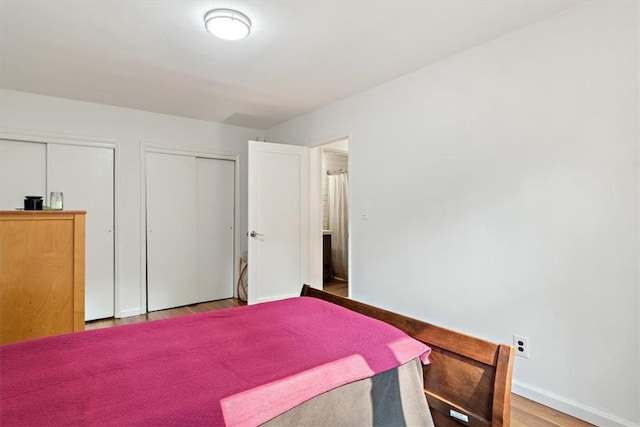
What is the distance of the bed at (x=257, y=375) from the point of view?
0.96 m

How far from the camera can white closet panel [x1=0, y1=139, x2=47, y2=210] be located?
3.26 m

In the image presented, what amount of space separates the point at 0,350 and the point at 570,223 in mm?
2801

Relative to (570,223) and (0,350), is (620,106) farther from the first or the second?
(0,350)

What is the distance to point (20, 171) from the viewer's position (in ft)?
11.0

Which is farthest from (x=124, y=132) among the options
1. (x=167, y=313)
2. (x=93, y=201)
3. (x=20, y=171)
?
(x=167, y=313)

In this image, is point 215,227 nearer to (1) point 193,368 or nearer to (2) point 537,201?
(1) point 193,368

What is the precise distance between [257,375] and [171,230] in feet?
11.3

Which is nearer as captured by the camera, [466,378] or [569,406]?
[466,378]

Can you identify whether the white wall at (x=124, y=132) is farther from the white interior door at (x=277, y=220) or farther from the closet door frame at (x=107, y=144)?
the white interior door at (x=277, y=220)

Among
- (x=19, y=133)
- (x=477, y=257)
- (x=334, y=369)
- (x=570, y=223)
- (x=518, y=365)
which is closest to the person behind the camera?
(x=334, y=369)

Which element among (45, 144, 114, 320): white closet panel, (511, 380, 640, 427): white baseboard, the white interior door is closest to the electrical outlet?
(511, 380, 640, 427): white baseboard

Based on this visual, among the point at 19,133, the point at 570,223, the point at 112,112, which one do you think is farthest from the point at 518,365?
the point at 19,133

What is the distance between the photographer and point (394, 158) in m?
2.99

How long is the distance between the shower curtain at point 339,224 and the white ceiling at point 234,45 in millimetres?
2543
